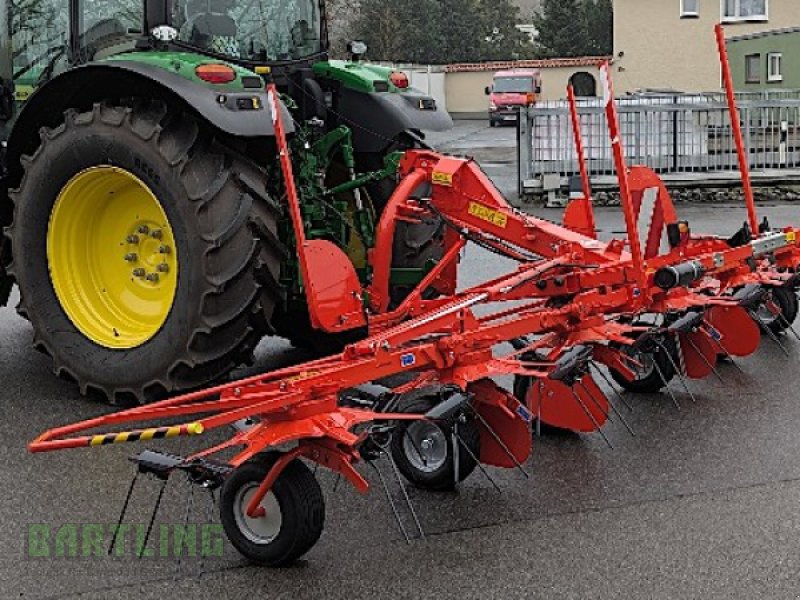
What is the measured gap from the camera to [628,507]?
167 inches

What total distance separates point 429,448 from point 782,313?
3109mm

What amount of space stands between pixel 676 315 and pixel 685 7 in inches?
1226

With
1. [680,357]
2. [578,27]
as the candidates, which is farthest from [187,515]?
[578,27]

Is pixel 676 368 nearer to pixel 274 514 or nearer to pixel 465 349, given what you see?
Answer: pixel 465 349

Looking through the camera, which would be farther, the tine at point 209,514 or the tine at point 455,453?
the tine at point 455,453

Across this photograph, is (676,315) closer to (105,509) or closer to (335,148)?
(335,148)

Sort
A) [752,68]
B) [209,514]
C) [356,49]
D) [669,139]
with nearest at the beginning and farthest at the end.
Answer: [209,514] < [356,49] < [669,139] < [752,68]

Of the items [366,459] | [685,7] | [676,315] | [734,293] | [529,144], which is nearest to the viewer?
[366,459]

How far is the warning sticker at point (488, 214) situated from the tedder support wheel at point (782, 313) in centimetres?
198

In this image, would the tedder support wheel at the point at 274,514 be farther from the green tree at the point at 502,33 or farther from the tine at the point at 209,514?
the green tree at the point at 502,33

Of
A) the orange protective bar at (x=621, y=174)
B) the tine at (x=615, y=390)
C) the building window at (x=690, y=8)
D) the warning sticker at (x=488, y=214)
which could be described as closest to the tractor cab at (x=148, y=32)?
the warning sticker at (x=488, y=214)

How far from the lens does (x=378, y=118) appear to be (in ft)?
21.5

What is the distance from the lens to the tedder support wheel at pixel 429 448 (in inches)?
171

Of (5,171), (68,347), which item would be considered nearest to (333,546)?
(68,347)
